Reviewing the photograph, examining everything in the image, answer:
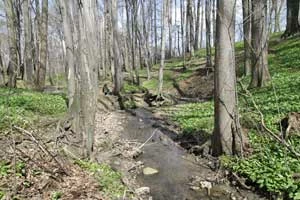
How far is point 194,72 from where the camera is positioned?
2598 cm

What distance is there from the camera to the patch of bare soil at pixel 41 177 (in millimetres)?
4867

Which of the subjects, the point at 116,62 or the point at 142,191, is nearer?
the point at 142,191

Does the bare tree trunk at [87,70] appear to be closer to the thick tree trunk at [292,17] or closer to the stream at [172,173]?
the stream at [172,173]

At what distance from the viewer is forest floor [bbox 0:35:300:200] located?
17.5ft

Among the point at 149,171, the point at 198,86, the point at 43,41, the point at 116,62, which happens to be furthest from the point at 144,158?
the point at 198,86

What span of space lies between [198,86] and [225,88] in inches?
580

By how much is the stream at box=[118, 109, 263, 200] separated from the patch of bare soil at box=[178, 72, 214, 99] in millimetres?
9355

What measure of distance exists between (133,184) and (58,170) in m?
1.69

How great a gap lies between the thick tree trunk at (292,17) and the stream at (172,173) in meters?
13.5

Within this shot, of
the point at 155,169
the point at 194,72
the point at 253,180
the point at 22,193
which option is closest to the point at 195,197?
the point at 253,180

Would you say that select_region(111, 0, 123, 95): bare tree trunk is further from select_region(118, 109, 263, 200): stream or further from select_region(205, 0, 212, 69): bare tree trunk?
select_region(118, 109, 263, 200): stream

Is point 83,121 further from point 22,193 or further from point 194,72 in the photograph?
point 194,72

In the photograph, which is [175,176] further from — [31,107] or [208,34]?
[208,34]

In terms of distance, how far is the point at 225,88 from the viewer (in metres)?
7.66
